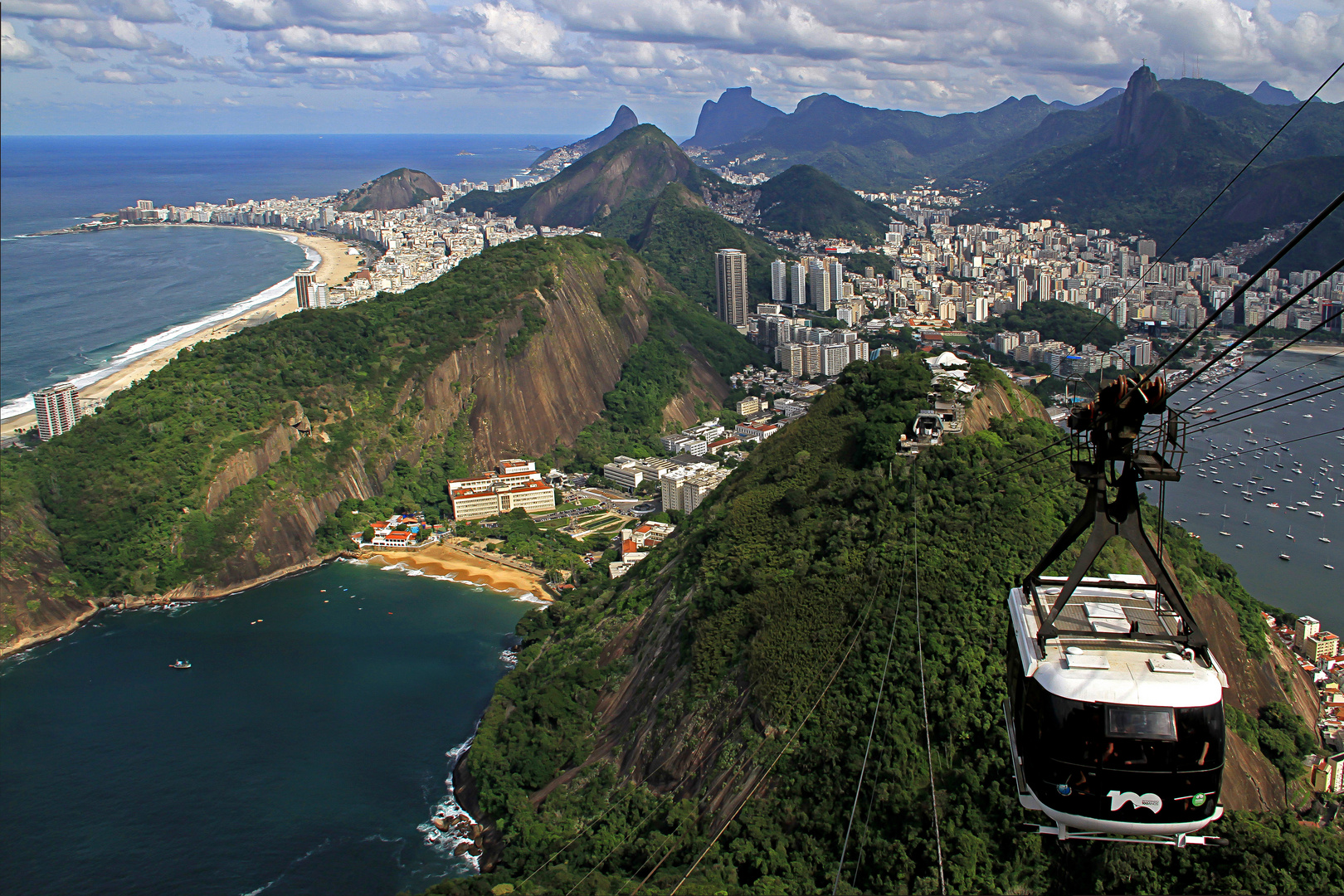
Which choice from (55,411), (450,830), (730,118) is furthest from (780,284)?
(730,118)

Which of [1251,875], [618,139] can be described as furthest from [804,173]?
[1251,875]

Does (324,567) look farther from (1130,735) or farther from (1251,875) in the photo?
(1130,735)

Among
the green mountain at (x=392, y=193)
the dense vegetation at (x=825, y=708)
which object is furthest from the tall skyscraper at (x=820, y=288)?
the green mountain at (x=392, y=193)

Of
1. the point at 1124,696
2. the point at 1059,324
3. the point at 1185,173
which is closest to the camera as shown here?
the point at 1124,696

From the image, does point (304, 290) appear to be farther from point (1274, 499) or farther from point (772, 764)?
point (772, 764)

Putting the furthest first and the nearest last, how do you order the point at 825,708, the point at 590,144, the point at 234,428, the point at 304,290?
the point at 590,144
the point at 304,290
the point at 234,428
the point at 825,708

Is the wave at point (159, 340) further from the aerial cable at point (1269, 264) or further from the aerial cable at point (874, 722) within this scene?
the aerial cable at point (1269, 264)
